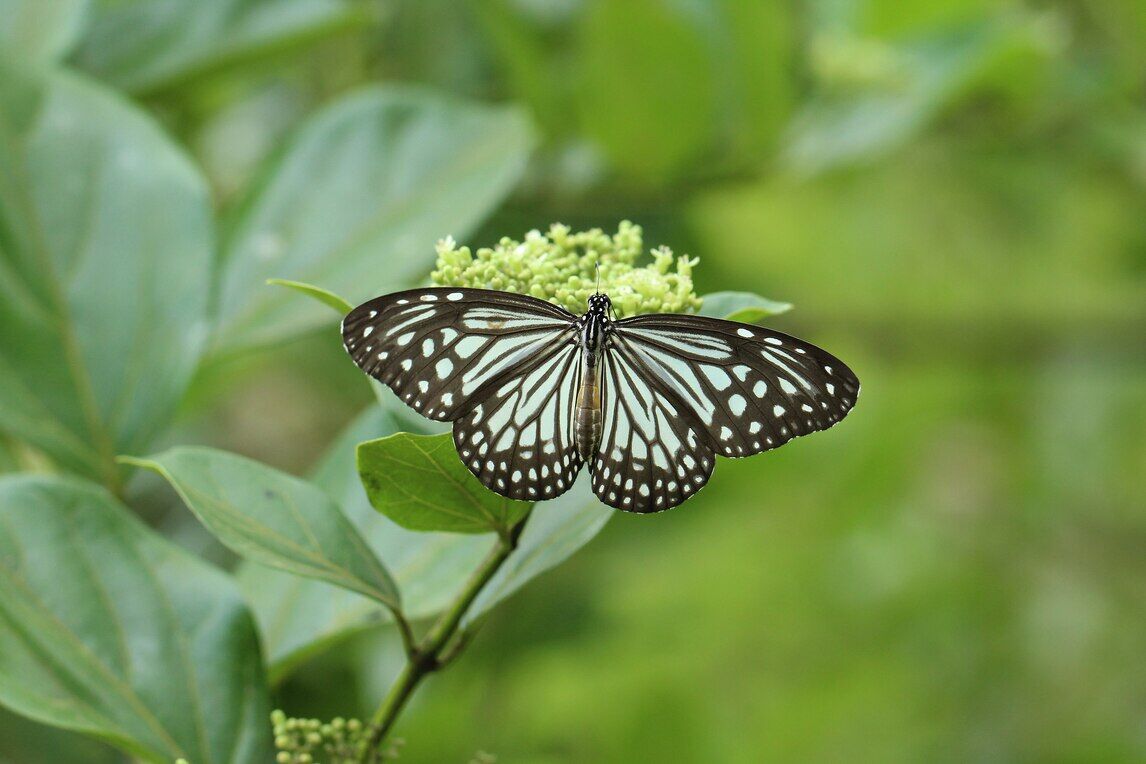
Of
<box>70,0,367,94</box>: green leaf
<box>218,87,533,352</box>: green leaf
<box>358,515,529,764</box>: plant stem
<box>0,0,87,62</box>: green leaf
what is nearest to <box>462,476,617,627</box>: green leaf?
<box>358,515,529,764</box>: plant stem

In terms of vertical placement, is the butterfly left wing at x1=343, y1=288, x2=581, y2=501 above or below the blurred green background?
below

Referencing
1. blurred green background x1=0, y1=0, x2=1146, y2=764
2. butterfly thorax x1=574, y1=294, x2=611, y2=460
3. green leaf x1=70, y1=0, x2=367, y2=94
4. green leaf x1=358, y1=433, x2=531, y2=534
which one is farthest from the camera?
blurred green background x1=0, y1=0, x2=1146, y2=764

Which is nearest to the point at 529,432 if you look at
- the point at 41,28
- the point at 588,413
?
the point at 588,413

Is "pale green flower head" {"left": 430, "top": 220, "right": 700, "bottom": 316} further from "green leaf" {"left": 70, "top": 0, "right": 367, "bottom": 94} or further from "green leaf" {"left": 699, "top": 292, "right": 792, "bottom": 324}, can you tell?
"green leaf" {"left": 70, "top": 0, "right": 367, "bottom": 94}

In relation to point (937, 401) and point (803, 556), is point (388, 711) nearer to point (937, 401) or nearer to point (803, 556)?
point (803, 556)

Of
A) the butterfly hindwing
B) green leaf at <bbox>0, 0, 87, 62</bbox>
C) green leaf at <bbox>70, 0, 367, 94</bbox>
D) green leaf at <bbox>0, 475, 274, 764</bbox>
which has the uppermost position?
green leaf at <bbox>70, 0, 367, 94</bbox>

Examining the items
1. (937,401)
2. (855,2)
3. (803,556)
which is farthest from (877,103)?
(803,556)
